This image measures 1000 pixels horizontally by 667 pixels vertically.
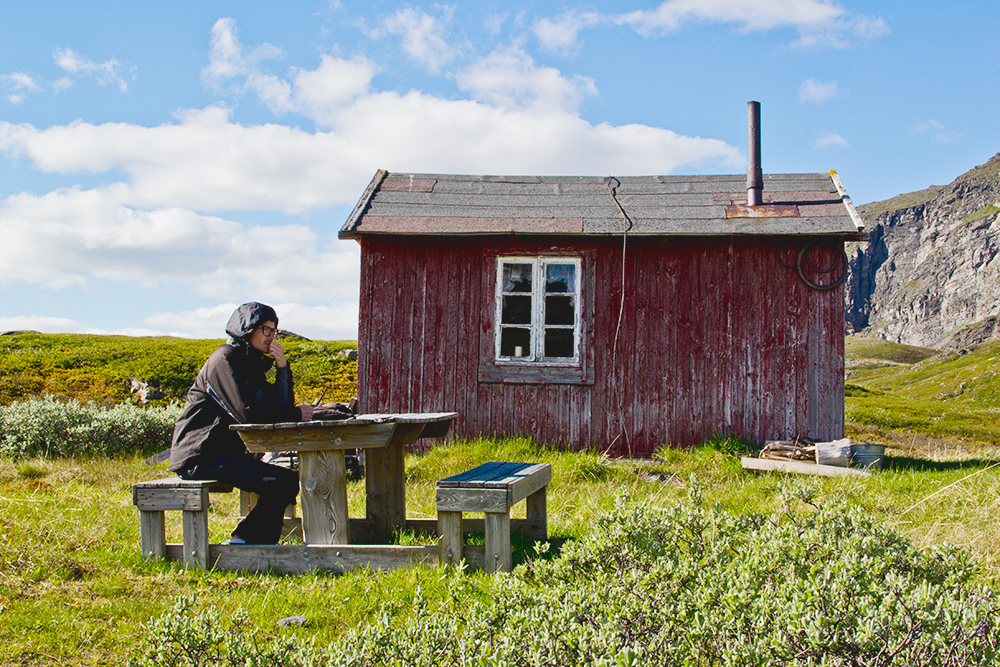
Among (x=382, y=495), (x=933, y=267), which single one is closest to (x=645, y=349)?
(x=382, y=495)

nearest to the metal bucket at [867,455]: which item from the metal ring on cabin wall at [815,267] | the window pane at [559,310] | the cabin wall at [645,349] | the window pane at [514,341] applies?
the cabin wall at [645,349]

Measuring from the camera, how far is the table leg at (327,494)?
4.56 meters

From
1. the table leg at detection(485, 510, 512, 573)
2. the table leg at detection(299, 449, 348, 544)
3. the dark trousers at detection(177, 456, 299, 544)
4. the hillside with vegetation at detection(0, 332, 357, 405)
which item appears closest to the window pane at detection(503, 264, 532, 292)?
the dark trousers at detection(177, 456, 299, 544)

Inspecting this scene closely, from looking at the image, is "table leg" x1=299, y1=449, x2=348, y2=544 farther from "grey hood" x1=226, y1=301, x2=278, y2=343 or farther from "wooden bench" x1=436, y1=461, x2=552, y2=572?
"grey hood" x1=226, y1=301, x2=278, y2=343

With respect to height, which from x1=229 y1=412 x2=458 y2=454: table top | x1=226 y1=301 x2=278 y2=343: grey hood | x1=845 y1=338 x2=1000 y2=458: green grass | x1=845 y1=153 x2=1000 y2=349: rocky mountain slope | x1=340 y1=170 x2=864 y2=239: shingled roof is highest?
x1=845 y1=153 x2=1000 y2=349: rocky mountain slope

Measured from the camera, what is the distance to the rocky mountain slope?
144875 mm

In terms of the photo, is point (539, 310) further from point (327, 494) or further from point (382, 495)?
point (327, 494)

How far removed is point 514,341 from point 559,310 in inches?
28.2

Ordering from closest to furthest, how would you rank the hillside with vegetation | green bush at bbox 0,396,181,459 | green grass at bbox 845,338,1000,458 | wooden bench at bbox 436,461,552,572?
wooden bench at bbox 436,461,552,572 → green bush at bbox 0,396,181,459 → the hillside with vegetation → green grass at bbox 845,338,1000,458

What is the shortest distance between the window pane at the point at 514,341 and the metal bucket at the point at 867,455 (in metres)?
4.07

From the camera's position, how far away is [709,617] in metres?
2.47

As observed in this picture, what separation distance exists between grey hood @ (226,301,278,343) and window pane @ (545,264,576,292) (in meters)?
5.33

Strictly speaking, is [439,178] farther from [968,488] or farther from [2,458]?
[968,488]

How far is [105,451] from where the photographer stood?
948 cm
